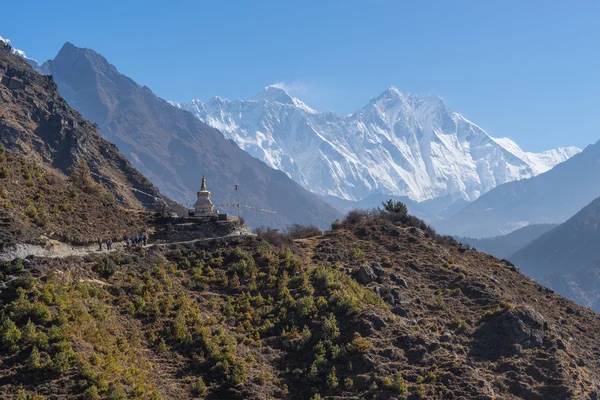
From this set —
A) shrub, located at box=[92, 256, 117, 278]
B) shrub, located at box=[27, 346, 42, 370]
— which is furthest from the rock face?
shrub, located at box=[27, 346, 42, 370]

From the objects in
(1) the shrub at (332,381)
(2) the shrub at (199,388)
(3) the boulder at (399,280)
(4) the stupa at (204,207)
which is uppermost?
(4) the stupa at (204,207)

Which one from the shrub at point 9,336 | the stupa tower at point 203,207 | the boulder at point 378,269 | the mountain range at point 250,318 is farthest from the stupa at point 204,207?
the shrub at point 9,336

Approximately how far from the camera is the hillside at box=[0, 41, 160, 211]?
122 m

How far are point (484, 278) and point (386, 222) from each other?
42.2 ft

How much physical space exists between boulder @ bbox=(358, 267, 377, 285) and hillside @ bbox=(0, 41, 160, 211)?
246 feet

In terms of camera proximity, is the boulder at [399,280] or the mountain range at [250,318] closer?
the mountain range at [250,318]

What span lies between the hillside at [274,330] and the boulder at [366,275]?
0.11 metres

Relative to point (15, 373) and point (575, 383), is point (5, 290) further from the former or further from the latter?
point (575, 383)

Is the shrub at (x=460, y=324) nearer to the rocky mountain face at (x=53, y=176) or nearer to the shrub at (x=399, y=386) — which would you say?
the shrub at (x=399, y=386)

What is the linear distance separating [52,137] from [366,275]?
99747mm

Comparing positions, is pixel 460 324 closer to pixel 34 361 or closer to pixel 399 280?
pixel 399 280

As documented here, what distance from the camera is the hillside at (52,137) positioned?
400 ft

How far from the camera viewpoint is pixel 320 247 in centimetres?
5628

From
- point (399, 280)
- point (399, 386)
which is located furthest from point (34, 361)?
point (399, 280)
